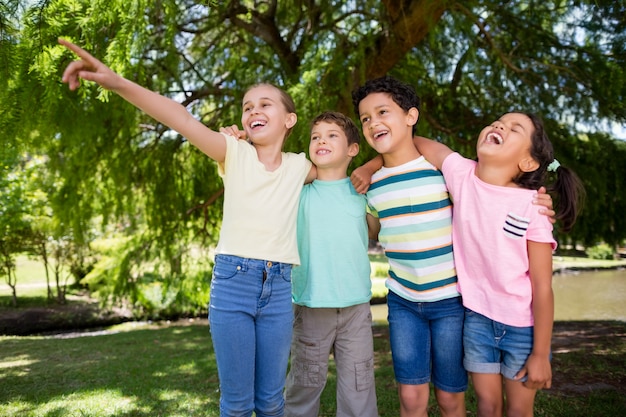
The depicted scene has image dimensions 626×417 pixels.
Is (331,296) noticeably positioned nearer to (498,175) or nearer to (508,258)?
(508,258)

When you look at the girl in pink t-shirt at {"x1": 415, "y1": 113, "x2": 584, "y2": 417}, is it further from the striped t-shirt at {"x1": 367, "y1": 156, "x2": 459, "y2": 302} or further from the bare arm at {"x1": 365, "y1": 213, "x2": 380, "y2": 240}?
the bare arm at {"x1": 365, "y1": 213, "x2": 380, "y2": 240}

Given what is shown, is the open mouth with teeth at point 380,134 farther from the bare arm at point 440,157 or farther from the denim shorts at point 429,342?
the denim shorts at point 429,342

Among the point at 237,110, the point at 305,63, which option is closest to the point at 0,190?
the point at 237,110

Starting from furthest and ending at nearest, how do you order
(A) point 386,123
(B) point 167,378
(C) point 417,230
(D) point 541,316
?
1. (B) point 167,378
2. (A) point 386,123
3. (C) point 417,230
4. (D) point 541,316

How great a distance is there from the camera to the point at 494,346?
6.17ft

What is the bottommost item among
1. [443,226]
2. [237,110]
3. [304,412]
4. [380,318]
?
[380,318]

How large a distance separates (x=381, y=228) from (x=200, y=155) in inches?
158

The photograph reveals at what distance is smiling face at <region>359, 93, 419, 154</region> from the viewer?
2.16 m

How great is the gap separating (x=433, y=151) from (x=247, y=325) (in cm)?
108

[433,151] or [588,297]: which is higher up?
[433,151]

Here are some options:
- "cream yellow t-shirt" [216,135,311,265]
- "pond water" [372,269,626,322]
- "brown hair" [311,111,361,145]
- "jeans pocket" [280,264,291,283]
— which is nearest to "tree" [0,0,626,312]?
"brown hair" [311,111,361,145]

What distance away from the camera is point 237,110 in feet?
16.3

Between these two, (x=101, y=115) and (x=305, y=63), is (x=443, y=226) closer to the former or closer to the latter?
(x=305, y=63)

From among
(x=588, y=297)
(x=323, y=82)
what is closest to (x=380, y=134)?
(x=323, y=82)
